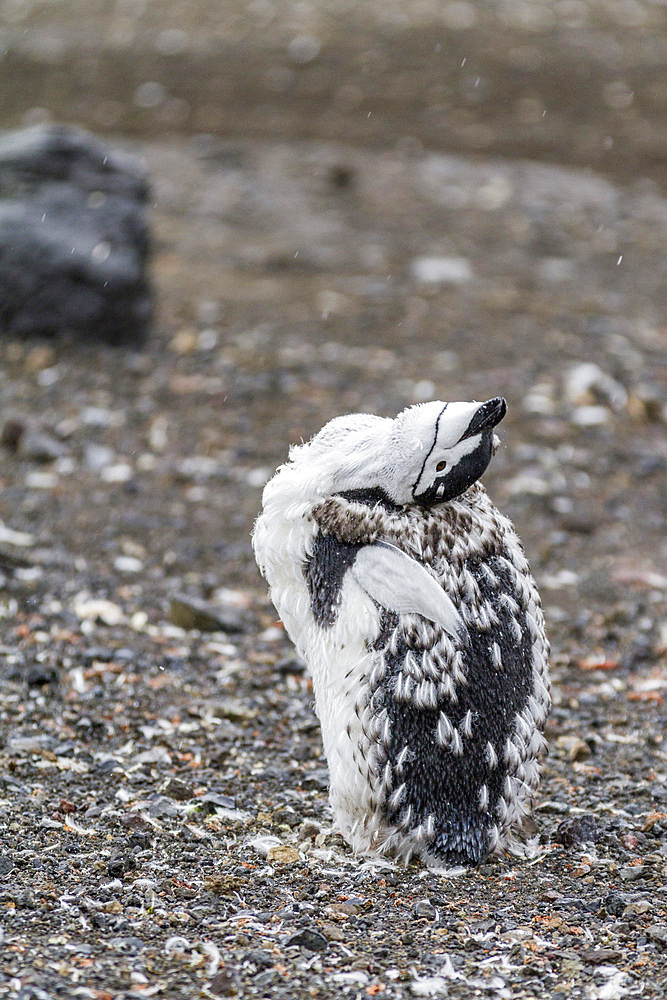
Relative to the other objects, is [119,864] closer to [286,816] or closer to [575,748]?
[286,816]

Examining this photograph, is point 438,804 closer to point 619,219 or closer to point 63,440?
point 63,440

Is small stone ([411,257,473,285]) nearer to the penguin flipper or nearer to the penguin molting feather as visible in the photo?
the penguin molting feather

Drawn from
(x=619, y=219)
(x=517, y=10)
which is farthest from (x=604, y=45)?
(x=619, y=219)

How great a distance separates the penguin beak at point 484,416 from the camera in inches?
124

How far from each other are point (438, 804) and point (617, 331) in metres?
5.29

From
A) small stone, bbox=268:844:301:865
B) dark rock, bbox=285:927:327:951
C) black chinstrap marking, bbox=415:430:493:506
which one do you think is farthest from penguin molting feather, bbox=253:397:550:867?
dark rock, bbox=285:927:327:951

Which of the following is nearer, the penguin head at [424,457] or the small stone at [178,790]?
the penguin head at [424,457]

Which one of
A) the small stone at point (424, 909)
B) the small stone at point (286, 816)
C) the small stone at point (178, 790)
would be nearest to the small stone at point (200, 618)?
the small stone at point (178, 790)

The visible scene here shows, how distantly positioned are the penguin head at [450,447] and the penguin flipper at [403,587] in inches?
7.5

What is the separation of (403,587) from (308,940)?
91cm

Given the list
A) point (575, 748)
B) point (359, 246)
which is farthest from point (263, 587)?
point (359, 246)

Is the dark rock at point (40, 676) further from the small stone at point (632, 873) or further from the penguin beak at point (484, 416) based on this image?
the small stone at point (632, 873)

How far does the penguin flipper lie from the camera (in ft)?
10.1

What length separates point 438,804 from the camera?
3.21 metres
